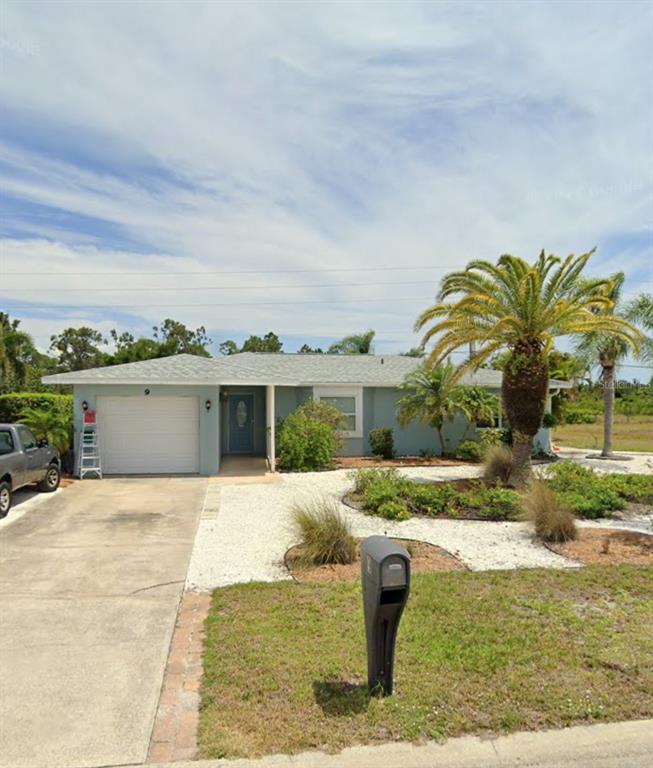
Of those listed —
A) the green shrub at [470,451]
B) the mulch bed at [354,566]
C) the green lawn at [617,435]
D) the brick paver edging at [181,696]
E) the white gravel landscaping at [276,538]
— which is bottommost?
the green lawn at [617,435]

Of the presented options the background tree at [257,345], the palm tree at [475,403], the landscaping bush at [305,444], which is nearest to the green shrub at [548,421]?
the palm tree at [475,403]

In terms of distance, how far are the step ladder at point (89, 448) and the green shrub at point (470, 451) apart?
11.4 meters

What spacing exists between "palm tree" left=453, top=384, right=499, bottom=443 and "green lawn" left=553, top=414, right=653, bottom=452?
8700 millimetres

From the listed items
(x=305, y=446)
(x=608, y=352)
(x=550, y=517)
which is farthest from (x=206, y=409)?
(x=608, y=352)

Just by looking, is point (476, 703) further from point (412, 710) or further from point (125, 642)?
point (125, 642)

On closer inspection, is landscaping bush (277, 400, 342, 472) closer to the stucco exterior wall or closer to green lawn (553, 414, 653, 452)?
the stucco exterior wall

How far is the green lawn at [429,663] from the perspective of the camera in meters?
3.65

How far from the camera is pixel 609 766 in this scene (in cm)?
333

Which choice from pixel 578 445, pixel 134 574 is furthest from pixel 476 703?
pixel 578 445

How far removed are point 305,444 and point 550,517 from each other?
8.77 m

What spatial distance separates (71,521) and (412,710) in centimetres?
794

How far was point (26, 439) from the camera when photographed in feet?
38.5

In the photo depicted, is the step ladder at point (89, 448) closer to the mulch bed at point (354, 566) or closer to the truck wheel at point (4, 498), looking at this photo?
the truck wheel at point (4, 498)

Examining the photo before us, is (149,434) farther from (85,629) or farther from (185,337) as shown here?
(185,337)
